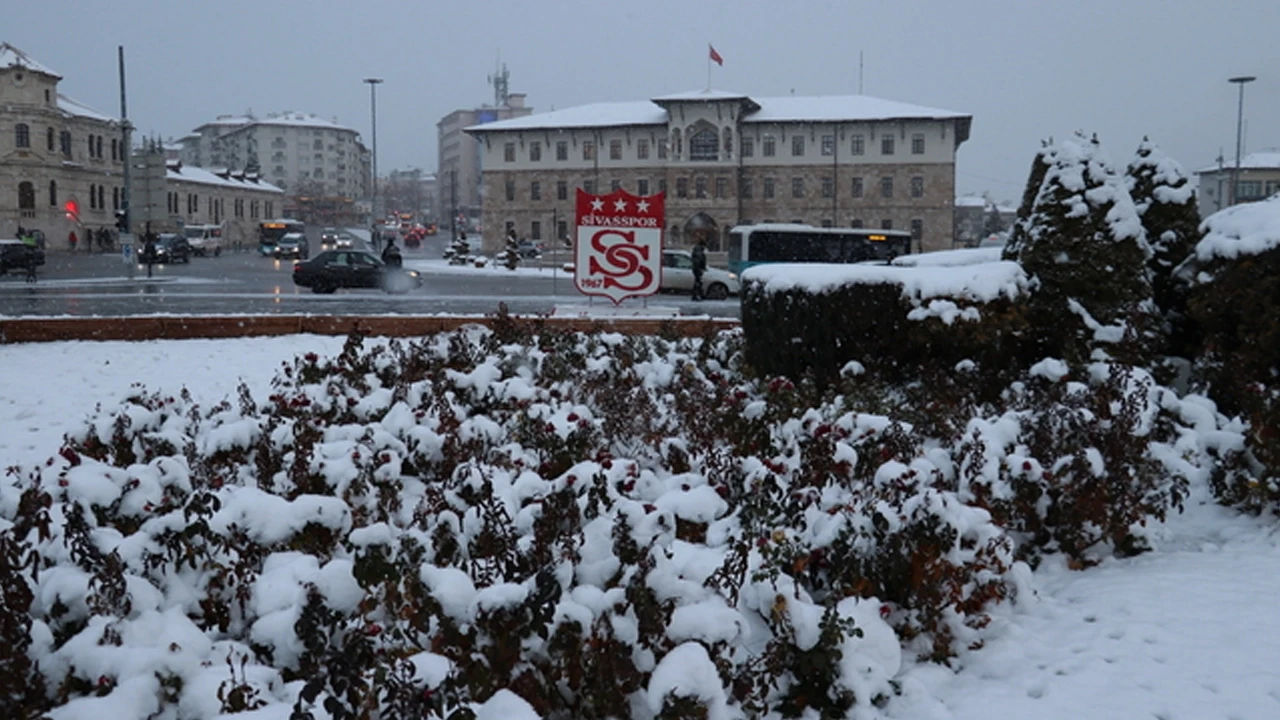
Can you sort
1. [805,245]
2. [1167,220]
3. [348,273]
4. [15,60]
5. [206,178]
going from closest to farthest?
[1167,220] → [348,273] → [805,245] → [15,60] → [206,178]

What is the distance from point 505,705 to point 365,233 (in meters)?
97.4

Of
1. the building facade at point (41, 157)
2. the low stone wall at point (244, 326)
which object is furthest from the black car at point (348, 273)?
the building facade at point (41, 157)

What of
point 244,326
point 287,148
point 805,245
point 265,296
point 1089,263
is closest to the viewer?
point 1089,263

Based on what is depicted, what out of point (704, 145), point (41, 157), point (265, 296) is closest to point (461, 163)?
point (41, 157)

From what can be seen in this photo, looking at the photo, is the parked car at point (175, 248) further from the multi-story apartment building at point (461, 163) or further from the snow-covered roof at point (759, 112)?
the multi-story apartment building at point (461, 163)

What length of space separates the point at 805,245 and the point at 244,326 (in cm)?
2673

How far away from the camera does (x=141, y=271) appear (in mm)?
44062

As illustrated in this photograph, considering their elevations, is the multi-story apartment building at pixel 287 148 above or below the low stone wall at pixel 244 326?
above

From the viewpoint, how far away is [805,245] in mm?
37906

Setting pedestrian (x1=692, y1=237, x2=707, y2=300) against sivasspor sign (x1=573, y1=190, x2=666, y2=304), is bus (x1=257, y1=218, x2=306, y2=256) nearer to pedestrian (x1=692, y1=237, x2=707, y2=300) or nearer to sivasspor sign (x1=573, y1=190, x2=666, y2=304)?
pedestrian (x1=692, y1=237, x2=707, y2=300)

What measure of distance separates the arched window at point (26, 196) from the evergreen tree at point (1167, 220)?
2940 inches

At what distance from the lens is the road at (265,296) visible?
22328 millimetres

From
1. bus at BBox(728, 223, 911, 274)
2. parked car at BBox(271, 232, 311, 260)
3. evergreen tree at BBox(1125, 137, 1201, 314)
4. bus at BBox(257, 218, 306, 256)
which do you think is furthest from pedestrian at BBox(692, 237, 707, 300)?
bus at BBox(257, 218, 306, 256)

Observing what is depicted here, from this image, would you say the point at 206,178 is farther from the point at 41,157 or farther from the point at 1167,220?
the point at 1167,220
